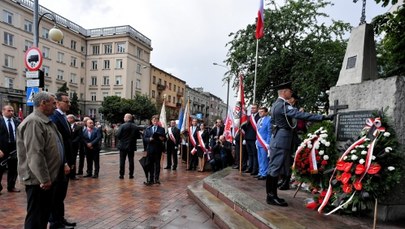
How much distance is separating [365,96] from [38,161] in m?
4.62

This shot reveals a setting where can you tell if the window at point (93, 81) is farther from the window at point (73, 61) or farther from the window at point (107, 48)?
the window at point (107, 48)

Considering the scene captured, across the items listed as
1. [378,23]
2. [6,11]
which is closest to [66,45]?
[6,11]

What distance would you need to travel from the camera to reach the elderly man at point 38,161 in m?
3.40

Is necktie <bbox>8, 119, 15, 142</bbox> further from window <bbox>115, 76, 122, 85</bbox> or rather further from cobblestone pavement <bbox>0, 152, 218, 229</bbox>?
window <bbox>115, 76, 122, 85</bbox>

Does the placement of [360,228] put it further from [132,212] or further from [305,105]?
[305,105]

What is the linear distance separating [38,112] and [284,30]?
683 inches

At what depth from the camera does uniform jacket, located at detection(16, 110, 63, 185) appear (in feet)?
11.1

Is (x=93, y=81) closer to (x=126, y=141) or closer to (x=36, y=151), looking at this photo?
(x=126, y=141)

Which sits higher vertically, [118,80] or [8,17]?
[8,17]

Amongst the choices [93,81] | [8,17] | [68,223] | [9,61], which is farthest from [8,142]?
[93,81]

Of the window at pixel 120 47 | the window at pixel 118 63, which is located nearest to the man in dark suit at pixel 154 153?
the window at pixel 118 63

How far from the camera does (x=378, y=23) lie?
9883 millimetres

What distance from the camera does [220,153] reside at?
1138 cm

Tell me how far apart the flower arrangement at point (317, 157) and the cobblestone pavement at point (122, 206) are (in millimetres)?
1749
